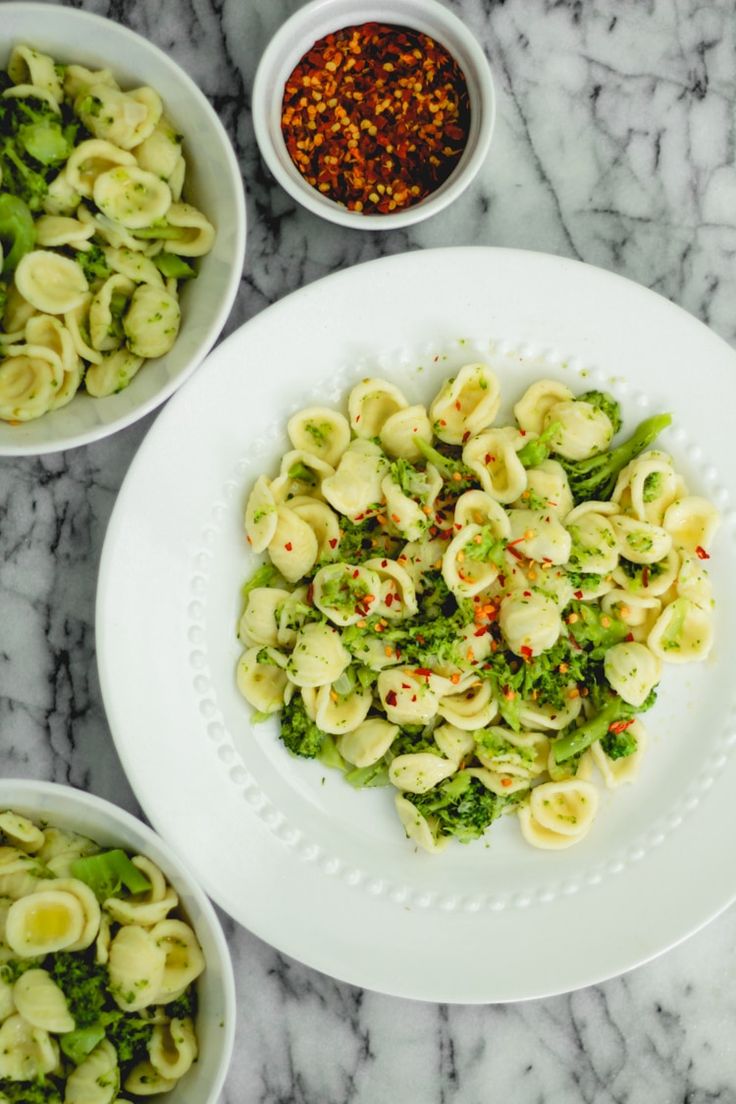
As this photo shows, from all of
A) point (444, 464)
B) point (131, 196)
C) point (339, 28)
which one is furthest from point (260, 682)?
point (339, 28)

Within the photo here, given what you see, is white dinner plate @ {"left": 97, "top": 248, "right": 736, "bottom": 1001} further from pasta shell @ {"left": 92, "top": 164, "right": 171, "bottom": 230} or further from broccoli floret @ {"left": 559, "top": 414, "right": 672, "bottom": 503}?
pasta shell @ {"left": 92, "top": 164, "right": 171, "bottom": 230}

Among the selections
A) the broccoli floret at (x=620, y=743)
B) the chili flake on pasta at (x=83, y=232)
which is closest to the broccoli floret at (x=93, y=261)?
the chili flake on pasta at (x=83, y=232)

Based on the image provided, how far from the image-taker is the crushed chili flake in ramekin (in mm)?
1839

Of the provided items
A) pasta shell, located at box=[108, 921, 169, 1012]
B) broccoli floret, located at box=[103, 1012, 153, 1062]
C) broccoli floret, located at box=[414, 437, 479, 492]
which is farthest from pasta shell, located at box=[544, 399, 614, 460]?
broccoli floret, located at box=[103, 1012, 153, 1062]

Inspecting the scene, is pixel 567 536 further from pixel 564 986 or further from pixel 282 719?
pixel 564 986

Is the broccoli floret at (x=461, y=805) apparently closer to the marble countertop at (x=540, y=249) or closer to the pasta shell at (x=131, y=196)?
the marble countertop at (x=540, y=249)

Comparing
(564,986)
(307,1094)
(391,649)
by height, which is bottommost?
(307,1094)

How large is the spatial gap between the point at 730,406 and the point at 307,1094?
1.46 m

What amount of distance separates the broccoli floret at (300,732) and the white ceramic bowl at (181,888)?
269 millimetres

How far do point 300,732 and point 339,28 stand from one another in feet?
3.96

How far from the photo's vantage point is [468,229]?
1.97 m

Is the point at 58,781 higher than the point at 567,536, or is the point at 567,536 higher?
the point at 567,536

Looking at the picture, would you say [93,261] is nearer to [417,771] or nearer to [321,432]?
[321,432]

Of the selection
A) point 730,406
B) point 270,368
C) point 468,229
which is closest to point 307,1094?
point 270,368
